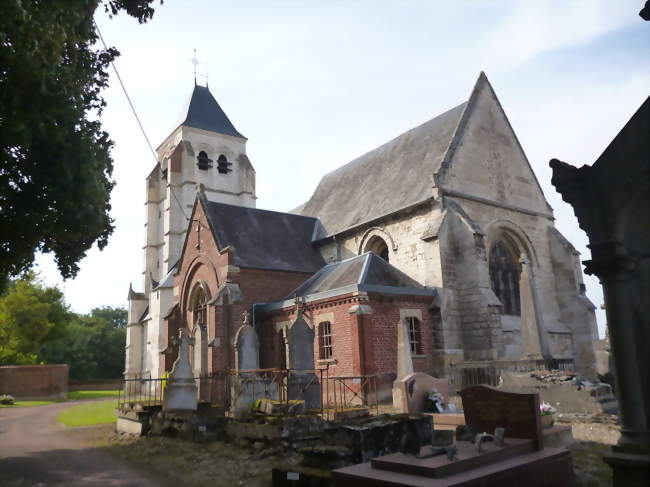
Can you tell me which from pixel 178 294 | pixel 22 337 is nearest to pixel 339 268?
pixel 178 294

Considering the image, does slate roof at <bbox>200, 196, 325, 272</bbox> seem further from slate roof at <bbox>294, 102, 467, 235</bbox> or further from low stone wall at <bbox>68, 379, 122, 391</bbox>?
low stone wall at <bbox>68, 379, 122, 391</bbox>

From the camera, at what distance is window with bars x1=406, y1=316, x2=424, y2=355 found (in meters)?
17.7

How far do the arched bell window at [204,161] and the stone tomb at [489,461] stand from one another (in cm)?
3718

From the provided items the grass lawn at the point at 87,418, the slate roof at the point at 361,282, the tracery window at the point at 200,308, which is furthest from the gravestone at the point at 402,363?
the tracery window at the point at 200,308

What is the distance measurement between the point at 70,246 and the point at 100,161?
2811 mm

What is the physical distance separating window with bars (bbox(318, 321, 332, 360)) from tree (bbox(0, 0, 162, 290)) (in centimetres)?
820

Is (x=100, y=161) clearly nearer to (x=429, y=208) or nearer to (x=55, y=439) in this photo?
(x=55, y=439)

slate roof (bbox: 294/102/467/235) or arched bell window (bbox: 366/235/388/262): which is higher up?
slate roof (bbox: 294/102/467/235)

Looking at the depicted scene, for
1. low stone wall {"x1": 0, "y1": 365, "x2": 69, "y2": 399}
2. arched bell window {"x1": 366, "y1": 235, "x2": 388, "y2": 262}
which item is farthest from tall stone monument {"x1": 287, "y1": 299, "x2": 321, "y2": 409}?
low stone wall {"x1": 0, "y1": 365, "x2": 69, "y2": 399}

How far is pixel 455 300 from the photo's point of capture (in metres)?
18.9

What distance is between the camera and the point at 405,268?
2064 centimetres

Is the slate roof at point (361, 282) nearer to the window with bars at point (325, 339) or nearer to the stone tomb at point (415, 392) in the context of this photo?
the window with bars at point (325, 339)

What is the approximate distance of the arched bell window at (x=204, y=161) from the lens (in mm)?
41312

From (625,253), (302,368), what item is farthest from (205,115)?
(625,253)
